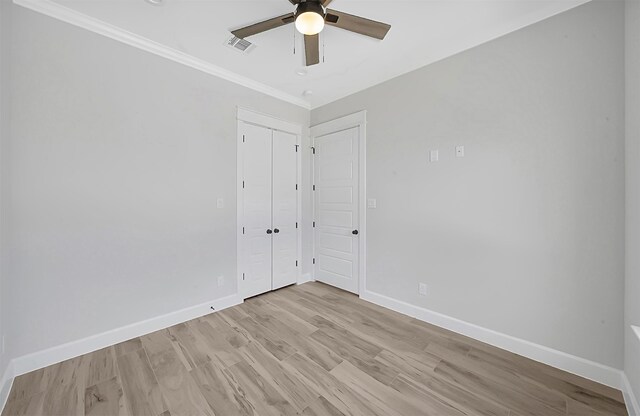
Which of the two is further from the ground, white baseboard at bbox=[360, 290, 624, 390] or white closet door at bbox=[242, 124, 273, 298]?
white closet door at bbox=[242, 124, 273, 298]

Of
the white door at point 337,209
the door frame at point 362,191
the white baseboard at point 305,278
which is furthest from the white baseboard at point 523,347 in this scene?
the white baseboard at point 305,278

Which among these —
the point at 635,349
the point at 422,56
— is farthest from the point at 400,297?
the point at 422,56

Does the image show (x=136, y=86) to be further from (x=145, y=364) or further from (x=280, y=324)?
(x=280, y=324)

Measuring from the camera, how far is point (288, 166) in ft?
12.2

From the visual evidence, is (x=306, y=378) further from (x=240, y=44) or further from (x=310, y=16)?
(x=240, y=44)

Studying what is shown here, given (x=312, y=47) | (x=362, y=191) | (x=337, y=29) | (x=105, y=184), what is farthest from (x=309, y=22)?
(x=105, y=184)

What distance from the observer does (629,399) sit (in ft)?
5.18

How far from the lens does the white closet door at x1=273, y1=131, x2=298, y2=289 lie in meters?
3.58

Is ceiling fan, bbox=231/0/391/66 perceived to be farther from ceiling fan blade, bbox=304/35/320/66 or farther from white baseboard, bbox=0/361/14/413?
white baseboard, bbox=0/361/14/413

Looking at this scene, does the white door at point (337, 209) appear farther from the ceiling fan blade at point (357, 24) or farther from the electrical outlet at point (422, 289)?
the ceiling fan blade at point (357, 24)

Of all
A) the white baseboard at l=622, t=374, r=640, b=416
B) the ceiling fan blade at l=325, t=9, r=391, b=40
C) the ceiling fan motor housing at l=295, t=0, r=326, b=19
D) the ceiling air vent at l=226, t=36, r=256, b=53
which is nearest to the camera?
the white baseboard at l=622, t=374, r=640, b=416

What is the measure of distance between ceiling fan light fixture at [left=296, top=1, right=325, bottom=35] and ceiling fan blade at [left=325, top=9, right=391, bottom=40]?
0.38ft

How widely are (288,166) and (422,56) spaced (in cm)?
215

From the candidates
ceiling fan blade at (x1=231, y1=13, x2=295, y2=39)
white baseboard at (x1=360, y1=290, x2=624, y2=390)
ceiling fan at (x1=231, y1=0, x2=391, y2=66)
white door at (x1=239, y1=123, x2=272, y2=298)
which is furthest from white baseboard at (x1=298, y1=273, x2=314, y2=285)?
ceiling fan blade at (x1=231, y1=13, x2=295, y2=39)
